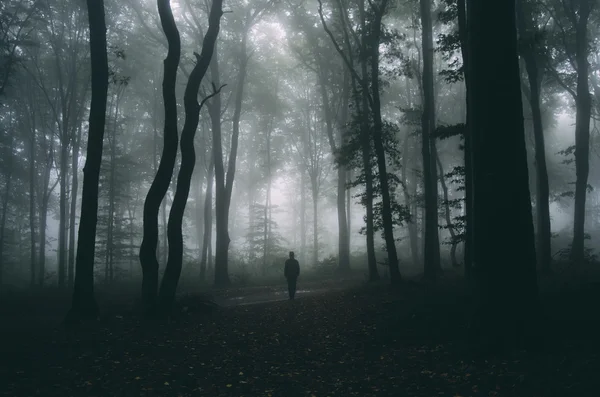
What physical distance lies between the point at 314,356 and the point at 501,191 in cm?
468

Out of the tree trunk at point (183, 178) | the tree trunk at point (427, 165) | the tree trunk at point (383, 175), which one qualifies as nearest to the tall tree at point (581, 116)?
the tree trunk at point (427, 165)

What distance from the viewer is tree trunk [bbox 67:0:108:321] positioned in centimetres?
1059

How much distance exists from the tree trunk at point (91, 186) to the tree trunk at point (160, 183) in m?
1.35

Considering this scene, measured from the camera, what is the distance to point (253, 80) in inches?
1106

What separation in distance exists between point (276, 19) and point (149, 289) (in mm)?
20387

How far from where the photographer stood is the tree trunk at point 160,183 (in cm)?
1134

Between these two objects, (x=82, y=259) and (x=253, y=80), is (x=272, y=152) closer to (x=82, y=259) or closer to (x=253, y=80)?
(x=253, y=80)

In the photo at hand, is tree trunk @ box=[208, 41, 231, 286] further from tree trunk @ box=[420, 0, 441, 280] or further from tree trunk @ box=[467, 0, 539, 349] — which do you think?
tree trunk @ box=[467, 0, 539, 349]

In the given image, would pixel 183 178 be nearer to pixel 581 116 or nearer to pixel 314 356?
pixel 314 356

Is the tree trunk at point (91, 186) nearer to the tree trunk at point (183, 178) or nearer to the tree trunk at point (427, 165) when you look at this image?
the tree trunk at point (183, 178)

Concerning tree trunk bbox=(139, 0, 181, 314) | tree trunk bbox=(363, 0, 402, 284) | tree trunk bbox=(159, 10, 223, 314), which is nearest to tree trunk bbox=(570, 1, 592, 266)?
tree trunk bbox=(363, 0, 402, 284)

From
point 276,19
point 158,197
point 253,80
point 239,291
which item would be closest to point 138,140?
point 253,80

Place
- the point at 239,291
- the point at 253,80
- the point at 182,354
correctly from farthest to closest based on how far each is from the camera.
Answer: the point at 253,80 < the point at 239,291 < the point at 182,354

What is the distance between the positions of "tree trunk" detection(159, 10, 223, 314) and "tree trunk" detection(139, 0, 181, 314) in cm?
47
